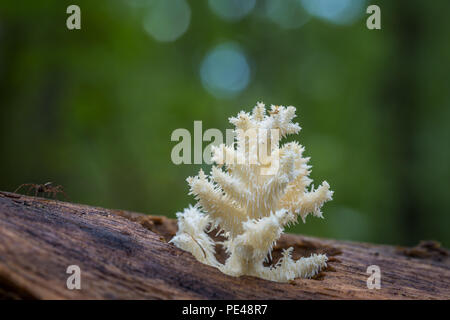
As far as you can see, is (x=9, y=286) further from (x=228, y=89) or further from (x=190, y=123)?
(x=228, y=89)

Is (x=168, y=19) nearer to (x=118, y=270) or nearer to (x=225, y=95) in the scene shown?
(x=225, y=95)

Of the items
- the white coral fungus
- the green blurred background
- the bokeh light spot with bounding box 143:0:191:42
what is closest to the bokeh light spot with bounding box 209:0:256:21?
the green blurred background

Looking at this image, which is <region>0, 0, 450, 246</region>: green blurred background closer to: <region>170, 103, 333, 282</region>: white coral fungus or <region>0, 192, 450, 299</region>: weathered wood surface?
<region>0, 192, 450, 299</region>: weathered wood surface

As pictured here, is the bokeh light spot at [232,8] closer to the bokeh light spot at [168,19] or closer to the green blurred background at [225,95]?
the green blurred background at [225,95]

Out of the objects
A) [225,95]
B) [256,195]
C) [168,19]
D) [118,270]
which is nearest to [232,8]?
[168,19]

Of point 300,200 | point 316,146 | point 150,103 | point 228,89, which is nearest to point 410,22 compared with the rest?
point 316,146
